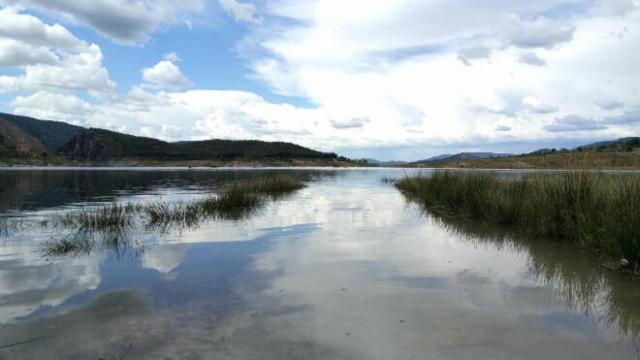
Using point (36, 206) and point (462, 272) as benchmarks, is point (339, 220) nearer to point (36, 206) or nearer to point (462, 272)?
point (462, 272)

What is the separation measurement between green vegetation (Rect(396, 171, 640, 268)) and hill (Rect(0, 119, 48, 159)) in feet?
416

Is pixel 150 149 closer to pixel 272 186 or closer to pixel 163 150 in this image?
pixel 163 150

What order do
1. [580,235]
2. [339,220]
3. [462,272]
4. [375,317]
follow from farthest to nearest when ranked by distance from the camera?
[339,220] < [580,235] < [462,272] < [375,317]

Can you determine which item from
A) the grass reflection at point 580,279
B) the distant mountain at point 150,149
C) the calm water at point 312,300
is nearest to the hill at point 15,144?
the distant mountain at point 150,149

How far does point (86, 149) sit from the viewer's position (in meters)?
166

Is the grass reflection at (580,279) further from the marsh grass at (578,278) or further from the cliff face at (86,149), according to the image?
the cliff face at (86,149)

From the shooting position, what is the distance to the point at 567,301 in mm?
6957

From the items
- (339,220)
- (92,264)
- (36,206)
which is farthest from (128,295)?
(36,206)

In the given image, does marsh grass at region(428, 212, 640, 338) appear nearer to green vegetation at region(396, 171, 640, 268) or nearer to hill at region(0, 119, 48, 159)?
green vegetation at region(396, 171, 640, 268)

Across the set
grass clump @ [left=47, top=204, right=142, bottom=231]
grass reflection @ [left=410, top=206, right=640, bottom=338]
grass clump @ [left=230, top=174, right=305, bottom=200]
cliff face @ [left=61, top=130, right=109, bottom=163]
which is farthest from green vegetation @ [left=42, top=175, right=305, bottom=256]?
cliff face @ [left=61, top=130, right=109, bottom=163]

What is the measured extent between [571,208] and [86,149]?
17684 centimetres

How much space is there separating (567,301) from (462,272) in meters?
2.11

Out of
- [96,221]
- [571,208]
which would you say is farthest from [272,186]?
[571,208]

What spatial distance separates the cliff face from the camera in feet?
522
